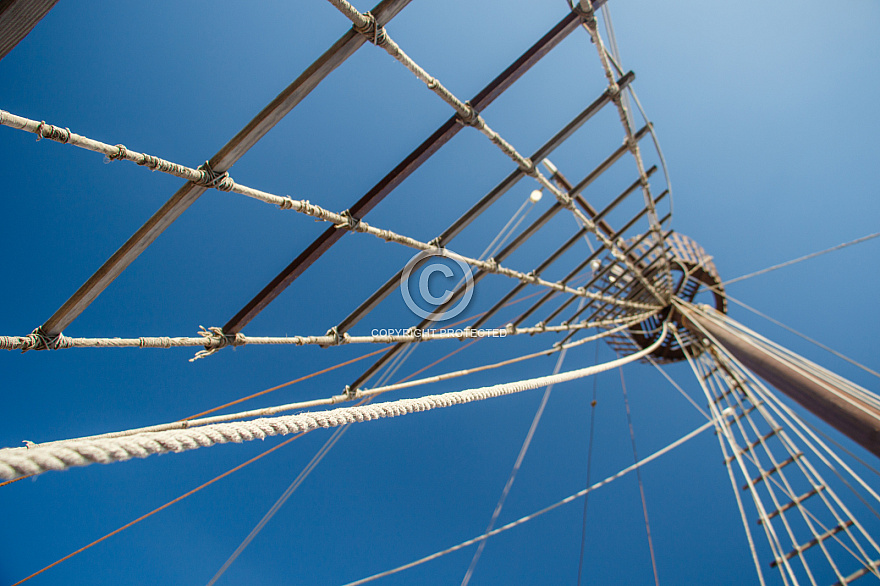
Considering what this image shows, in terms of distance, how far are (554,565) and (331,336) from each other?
1460 centimetres

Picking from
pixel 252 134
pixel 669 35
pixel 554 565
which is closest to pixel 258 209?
pixel 252 134

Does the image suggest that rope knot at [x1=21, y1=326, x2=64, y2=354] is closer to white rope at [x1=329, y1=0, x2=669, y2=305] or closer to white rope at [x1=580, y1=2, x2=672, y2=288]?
white rope at [x1=329, y1=0, x2=669, y2=305]

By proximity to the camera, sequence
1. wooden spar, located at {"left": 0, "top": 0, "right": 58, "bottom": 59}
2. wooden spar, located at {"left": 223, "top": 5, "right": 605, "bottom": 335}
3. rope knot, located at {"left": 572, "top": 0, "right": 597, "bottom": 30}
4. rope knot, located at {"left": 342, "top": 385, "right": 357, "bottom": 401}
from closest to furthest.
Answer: wooden spar, located at {"left": 0, "top": 0, "right": 58, "bottom": 59} < rope knot, located at {"left": 572, "top": 0, "right": 597, "bottom": 30} < wooden spar, located at {"left": 223, "top": 5, "right": 605, "bottom": 335} < rope knot, located at {"left": 342, "top": 385, "right": 357, "bottom": 401}

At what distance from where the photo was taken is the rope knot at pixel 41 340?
1821mm

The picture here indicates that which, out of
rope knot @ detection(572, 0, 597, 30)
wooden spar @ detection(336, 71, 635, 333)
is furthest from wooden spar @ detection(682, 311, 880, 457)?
rope knot @ detection(572, 0, 597, 30)

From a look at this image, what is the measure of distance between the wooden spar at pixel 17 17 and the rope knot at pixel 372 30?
1.07m

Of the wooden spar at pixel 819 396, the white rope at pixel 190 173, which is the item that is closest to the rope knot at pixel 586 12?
the white rope at pixel 190 173

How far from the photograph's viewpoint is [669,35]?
12.5 meters

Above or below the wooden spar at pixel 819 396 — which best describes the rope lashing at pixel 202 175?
above

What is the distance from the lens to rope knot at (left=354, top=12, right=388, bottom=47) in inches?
71.0

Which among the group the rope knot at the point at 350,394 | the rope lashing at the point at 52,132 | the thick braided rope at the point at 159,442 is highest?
the rope lashing at the point at 52,132

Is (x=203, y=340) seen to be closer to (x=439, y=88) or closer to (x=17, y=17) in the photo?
(x=17, y=17)

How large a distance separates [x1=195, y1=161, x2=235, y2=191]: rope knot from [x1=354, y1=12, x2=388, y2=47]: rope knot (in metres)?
0.92

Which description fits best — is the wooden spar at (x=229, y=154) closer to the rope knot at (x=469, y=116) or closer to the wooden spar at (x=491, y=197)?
the rope knot at (x=469, y=116)
